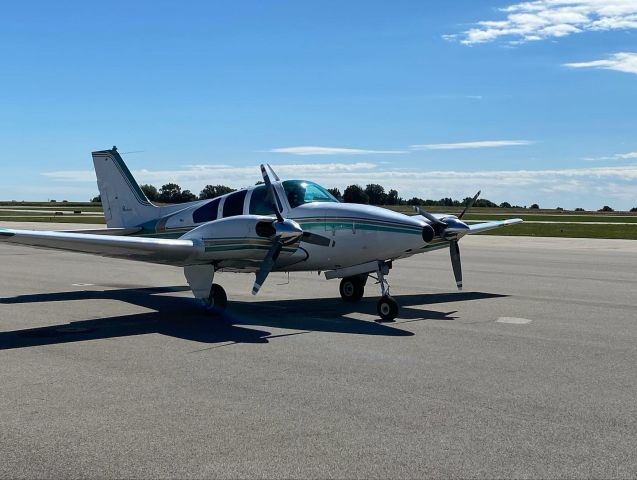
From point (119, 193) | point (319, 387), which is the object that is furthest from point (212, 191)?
point (319, 387)

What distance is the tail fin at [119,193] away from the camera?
19984 millimetres

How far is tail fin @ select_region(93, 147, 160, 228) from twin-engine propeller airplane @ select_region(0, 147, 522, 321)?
4.05 meters

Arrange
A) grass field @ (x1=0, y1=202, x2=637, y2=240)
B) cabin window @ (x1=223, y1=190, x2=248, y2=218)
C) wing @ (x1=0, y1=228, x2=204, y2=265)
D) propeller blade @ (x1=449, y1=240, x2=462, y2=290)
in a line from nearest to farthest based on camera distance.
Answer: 1. wing @ (x1=0, y1=228, x2=204, y2=265)
2. propeller blade @ (x1=449, y1=240, x2=462, y2=290)
3. cabin window @ (x1=223, y1=190, x2=248, y2=218)
4. grass field @ (x1=0, y1=202, x2=637, y2=240)

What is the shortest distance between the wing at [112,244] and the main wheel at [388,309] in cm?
396

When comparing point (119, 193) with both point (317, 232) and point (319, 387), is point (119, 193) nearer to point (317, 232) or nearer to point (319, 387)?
point (317, 232)

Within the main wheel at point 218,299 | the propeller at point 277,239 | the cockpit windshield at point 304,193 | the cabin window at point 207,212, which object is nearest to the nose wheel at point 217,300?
the main wheel at point 218,299

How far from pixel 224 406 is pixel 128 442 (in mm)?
1448

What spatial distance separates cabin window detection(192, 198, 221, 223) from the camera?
55.2 feet

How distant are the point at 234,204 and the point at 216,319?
122 inches

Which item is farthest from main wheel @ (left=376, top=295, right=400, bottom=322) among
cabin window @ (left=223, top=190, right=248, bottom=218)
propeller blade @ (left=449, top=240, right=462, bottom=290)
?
cabin window @ (left=223, top=190, right=248, bottom=218)

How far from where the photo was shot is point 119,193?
805 inches

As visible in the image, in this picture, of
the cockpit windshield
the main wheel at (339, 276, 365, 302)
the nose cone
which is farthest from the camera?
the main wheel at (339, 276, 365, 302)

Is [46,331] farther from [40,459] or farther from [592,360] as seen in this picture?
[592,360]

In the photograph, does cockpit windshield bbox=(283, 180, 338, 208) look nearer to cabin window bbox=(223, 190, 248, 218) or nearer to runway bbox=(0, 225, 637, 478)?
cabin window bbox=(223, 190, 248, 218)
